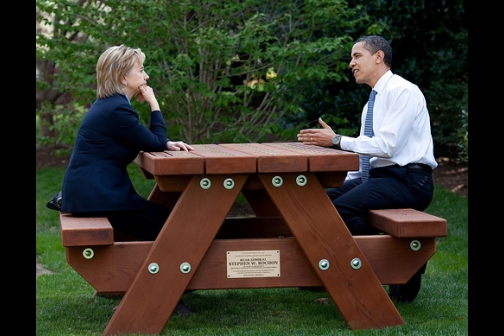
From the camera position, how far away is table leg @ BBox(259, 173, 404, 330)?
409 centimetres

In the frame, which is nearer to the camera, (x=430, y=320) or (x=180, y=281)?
(x=180, y=281)

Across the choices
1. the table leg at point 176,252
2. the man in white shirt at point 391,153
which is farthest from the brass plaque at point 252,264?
the man in white shirt at point 391,153

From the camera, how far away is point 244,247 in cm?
416

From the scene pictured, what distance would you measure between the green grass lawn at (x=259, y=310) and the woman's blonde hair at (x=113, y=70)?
1.34 m

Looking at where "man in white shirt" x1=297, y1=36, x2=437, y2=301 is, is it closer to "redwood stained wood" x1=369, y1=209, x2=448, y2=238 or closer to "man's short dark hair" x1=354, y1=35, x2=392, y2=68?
"man's short dark hair" x1=354, y1=35, x2=392, y2=68

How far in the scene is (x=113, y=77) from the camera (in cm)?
450

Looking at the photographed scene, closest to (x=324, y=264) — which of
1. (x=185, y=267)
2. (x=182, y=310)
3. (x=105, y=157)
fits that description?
(x=185, y=267)

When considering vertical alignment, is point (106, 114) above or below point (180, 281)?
above

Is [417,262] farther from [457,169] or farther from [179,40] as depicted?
[457,169]

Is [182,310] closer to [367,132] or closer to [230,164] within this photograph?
[230,164]

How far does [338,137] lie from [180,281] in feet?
4.37

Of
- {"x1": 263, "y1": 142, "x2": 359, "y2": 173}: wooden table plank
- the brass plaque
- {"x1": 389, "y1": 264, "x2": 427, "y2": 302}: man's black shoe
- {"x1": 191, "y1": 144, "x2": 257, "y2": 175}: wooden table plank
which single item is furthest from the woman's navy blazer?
{"x1": 389, "y1": 264, "x2": 427, "y2": 302}: man's black shoe

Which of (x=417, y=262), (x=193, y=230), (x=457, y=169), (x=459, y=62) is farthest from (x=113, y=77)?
(x=457, y=169)
